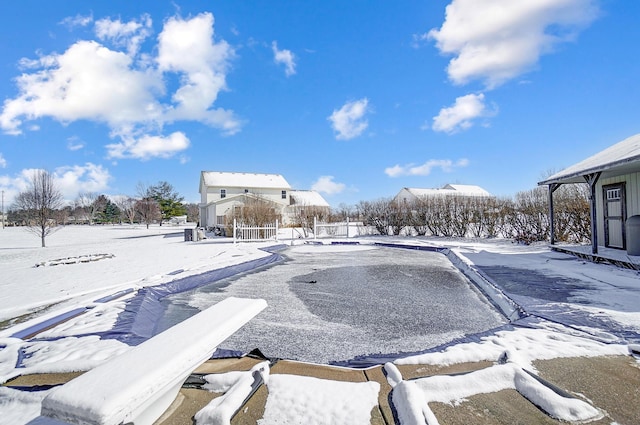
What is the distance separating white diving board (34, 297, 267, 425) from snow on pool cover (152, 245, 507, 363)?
1.15m

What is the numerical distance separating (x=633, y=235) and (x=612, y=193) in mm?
2048

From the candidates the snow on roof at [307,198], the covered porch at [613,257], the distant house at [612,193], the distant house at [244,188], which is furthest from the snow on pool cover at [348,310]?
the snow on roof at [307,198]

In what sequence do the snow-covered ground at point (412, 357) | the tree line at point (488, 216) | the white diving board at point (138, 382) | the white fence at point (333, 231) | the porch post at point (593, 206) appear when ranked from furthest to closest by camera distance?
the white fence at point (333, 231), the tree line at point (488, 216), the porch post at point (593, 206), the snow-covered ground at point (412, 357), the white diving board at point (138, 382)

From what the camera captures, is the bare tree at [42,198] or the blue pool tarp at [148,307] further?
the bare tree at [42,198]

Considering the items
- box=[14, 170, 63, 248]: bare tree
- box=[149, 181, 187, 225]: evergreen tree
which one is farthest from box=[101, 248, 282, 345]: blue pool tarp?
box=[149, 181, 187, 225]: evergreen tree

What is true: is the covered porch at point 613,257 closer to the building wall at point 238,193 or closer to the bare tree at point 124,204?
the building wall at point 238,193

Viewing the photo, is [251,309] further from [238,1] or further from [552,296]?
[238,1]

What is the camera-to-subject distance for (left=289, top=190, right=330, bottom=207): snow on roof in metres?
33.4

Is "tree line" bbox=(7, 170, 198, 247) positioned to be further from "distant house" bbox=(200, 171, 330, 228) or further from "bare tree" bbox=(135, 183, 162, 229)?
"distant house" bbox=(200, 171, 330, 228)

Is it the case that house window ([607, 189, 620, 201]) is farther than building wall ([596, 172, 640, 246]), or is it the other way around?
house window ([607, 189, 620, 201])

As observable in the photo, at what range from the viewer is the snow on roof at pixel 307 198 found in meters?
33.4

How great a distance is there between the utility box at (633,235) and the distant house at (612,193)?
23.5 inches

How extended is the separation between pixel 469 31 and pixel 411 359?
8464 millimetres

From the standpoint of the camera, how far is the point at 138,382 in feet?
4.83
